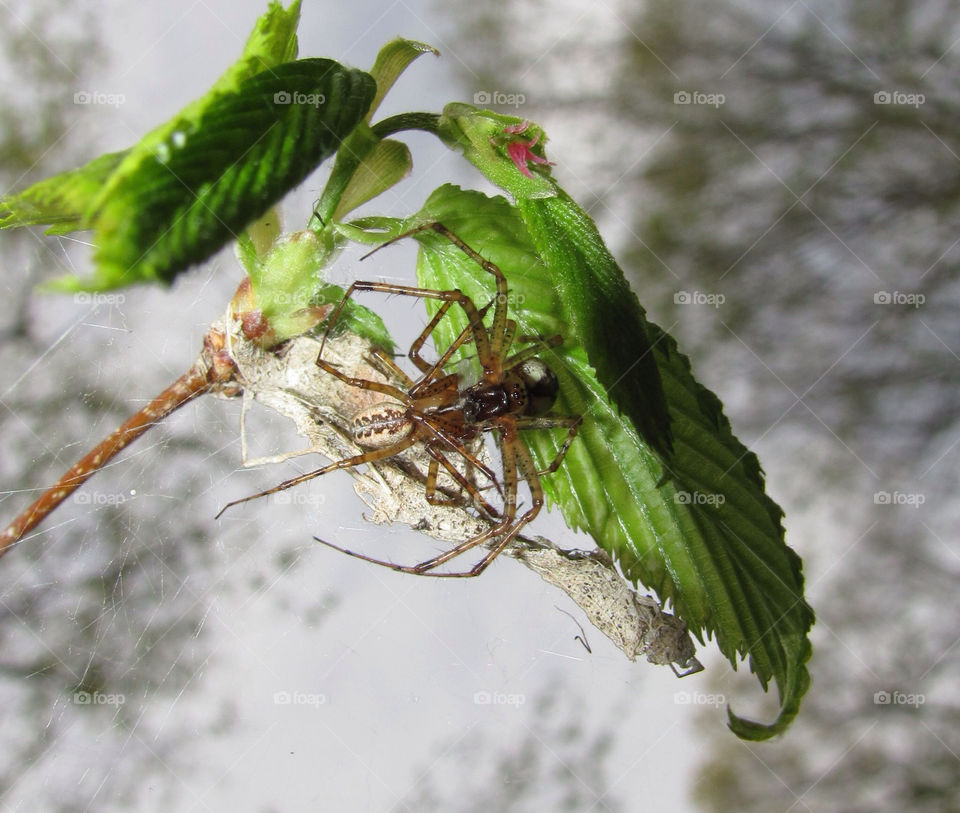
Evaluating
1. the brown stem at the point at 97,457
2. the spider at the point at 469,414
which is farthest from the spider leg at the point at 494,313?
the brown stem at the point at 97,457

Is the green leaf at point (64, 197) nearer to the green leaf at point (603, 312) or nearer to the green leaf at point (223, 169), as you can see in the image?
the green leaf at point (223, 169)

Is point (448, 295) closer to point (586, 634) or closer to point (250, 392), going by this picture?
point (250, 392)

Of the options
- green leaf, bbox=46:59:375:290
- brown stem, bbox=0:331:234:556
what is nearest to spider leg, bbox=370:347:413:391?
brown stem, bbox=0:331:234:556

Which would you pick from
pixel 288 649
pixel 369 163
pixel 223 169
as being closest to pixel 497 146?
pixel 369 163

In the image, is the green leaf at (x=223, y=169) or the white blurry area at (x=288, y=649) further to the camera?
the white blurry area at (x=288, y=649)

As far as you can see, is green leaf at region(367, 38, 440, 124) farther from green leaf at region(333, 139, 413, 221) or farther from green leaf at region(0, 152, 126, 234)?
green leaf at region(0, 152, 126, 234)

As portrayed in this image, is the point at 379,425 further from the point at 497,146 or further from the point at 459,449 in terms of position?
the point at 497,146
